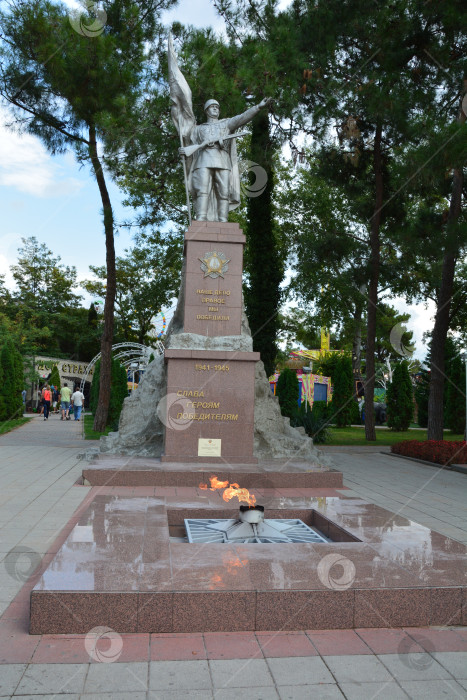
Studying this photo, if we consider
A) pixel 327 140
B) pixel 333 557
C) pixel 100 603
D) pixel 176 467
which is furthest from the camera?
pixel 327 140

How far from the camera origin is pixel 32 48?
45.0 ft

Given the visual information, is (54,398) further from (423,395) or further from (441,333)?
(441,333)

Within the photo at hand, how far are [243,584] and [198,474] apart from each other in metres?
4.06

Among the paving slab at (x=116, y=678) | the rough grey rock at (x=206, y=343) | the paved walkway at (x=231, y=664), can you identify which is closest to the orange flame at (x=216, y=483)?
the rough grey rock at (x=206, y=343)

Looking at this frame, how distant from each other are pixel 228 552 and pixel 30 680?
1.68 metres

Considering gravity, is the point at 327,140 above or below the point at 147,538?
above

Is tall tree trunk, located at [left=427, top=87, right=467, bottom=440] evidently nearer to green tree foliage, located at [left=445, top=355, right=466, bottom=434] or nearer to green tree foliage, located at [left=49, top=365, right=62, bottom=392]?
green tree foliage, located at [left=445, top=355, right=466, bottom=434]

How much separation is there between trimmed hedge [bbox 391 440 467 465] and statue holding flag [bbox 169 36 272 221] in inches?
224

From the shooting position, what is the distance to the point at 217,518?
5645 millimetres

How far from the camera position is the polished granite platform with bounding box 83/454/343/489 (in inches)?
297

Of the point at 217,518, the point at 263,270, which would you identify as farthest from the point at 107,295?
the point at 217,518

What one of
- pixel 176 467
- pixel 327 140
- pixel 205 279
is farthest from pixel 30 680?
pixel 327 140

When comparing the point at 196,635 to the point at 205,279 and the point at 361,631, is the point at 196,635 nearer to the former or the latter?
the point at 361,631

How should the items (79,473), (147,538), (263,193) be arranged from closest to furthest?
(147,538) → (79,473) → (263,193)
